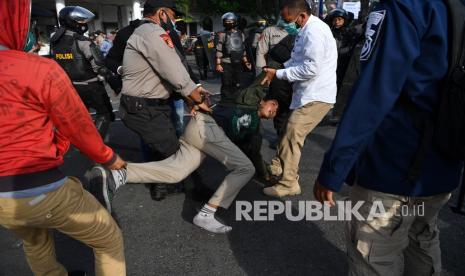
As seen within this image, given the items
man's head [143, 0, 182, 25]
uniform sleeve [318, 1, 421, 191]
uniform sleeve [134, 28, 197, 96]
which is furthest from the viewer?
man's head [143, 0, 182, 25]

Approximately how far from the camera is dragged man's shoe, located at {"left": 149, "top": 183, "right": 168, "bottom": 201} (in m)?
3.39

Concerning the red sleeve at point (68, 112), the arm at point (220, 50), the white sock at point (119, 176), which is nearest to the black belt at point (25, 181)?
the red sleeve at point (68, 112)

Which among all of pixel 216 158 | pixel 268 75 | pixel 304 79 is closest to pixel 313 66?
pixel 304 79

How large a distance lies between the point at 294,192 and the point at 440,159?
2032 mm

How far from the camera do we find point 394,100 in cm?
127

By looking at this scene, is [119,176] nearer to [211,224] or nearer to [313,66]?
[211,224]

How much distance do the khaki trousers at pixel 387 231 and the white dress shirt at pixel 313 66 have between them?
1.64 metres

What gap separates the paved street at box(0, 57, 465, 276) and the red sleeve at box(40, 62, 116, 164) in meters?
1.11

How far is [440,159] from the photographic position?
4.67 ft

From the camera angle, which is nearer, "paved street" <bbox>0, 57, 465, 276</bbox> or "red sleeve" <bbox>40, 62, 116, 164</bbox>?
"red sleeve" <bbox>40, 62, 116, 164</bbox>

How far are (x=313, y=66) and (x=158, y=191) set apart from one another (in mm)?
1760

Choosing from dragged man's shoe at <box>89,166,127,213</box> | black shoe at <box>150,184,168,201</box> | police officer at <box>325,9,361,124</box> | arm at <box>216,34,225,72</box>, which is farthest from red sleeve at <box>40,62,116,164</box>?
arm at <box>216,34,225,72</box>

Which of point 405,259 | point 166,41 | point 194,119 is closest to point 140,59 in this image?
point 166,41

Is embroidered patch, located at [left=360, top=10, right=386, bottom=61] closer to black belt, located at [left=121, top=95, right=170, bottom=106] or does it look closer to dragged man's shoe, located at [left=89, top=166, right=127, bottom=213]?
dragged man's shoe, located at [left=89, top=166, right=127, bottom=213]
